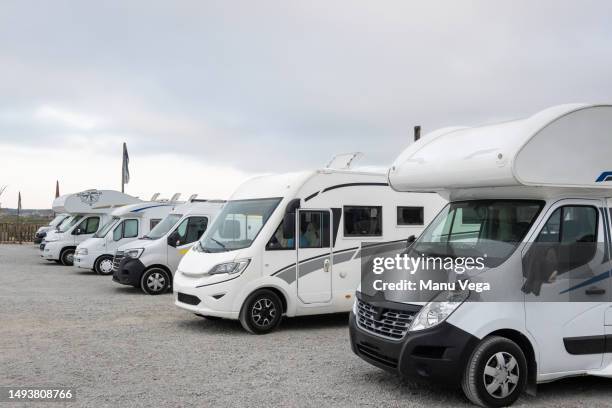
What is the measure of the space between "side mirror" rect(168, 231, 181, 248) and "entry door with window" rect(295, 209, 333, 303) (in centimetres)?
569

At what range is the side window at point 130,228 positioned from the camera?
62.6 feet

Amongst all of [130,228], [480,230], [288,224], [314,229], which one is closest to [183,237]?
[130,228]

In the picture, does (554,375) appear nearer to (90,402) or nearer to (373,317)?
(373,317)

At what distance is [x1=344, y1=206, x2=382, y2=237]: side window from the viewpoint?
1069 centimetres

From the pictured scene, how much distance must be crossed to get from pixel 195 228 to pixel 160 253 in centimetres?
103

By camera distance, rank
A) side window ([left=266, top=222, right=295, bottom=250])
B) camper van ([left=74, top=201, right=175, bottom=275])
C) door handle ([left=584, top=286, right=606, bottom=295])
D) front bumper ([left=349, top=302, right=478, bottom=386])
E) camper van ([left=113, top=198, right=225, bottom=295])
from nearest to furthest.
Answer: front bumper ([left=349, top=302, right=478, bottom=386])
door handle ([left=584, top=286, right=606, bottom=295])
side window ([left=266, top=222, right=295, bottom=250])
camper van ([left=113, top=198, right=225, bottom=295])
camper van ([left=74, top=201, right=175, bottom=275])

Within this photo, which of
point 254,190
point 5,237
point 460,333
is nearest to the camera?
point 460,333

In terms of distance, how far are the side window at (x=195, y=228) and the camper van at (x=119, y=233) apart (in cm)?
402

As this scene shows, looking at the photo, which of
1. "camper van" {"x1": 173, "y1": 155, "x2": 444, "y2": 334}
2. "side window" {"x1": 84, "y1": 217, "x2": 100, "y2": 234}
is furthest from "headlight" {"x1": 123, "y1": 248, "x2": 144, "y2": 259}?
"side window" {"x1": 84, "y1": 217, "x2": 100, "y2": 234}

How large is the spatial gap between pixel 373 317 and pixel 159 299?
8.46 metres

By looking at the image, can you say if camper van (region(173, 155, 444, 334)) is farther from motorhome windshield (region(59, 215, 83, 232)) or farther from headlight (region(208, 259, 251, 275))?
motorhome windshield (region(59, 215, 83, 232))

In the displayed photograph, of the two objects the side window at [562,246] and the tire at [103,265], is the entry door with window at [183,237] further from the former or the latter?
the side window at [562,246]

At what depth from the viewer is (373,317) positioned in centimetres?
647

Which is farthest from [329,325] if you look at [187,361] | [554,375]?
[554,375]
